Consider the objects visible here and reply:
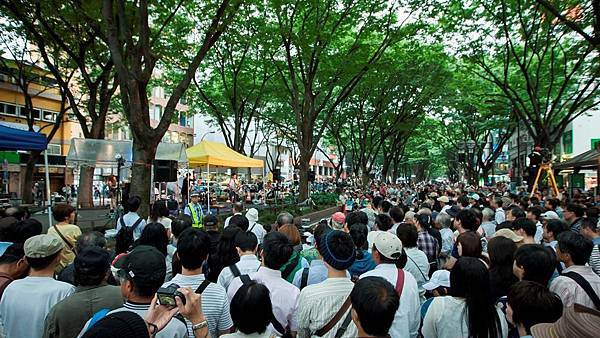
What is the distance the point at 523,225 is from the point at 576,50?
13343 mm

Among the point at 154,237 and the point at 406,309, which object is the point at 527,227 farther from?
the point at 154,237

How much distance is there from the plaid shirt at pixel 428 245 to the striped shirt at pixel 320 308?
3.30 metres

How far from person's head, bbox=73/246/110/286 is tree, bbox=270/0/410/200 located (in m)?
12.0

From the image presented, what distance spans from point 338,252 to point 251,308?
1.06 meters

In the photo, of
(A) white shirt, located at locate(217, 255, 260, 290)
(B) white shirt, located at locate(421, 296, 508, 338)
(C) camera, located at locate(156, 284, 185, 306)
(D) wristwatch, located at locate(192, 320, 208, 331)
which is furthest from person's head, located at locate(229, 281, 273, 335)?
(A) white shirt, located at locate(217, 255, 260, 290)

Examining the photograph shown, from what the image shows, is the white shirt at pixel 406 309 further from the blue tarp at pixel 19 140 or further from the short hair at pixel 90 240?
the blue tarp at pixel 19 140

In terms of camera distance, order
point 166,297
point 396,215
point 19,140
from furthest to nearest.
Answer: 1. point 19,140
2. point 396,215
3. point 166,297

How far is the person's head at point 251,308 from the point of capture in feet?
8.24

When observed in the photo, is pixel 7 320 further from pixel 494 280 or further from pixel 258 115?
pixel 258 115

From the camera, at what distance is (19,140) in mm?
8617

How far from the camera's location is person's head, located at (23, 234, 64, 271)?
3.43 meters

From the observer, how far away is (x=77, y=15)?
43.2 ft

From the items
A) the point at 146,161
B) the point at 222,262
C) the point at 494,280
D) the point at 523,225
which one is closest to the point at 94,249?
the point at 222,262

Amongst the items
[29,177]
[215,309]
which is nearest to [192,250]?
[215,309]
